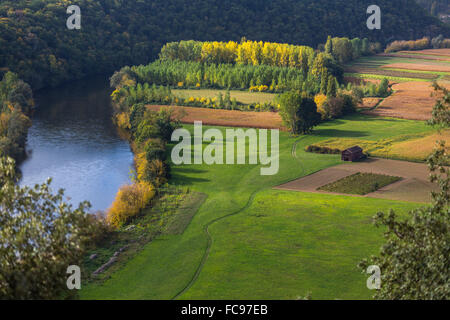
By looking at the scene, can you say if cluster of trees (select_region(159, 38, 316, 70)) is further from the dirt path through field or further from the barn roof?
the dirt path through field

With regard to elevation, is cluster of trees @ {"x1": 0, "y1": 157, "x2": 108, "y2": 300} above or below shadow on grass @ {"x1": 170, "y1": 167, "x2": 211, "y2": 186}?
above

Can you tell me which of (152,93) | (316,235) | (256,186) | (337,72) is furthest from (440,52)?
(316,235)

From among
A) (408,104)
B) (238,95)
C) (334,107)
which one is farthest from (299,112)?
(408,104)

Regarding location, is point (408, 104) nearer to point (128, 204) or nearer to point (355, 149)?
point (355, 149)

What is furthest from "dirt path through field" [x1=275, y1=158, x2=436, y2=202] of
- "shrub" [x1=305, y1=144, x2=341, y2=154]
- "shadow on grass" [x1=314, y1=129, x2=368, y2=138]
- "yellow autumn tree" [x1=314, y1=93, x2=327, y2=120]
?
"yellow autumn tree" [x1=314, y1=93, x2=327, y2=120]

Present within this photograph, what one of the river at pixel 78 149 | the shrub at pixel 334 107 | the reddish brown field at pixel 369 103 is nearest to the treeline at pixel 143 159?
the river at pixel 78 149
